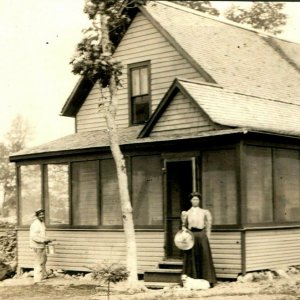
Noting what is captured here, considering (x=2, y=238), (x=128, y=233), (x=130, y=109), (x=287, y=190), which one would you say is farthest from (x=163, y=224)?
(x=2, y=238)

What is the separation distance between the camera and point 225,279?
42.6ft

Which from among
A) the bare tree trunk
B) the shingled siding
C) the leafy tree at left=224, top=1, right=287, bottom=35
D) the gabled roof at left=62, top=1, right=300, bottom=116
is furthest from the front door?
the leafy tree at left=224, top=1, right=287, bottom=35

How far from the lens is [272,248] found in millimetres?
13391

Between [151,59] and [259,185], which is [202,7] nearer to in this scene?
[151,59]

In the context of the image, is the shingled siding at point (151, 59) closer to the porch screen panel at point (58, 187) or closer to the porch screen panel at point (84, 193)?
the porch screen panel at point (84, 193)

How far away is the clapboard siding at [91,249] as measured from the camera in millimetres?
14680

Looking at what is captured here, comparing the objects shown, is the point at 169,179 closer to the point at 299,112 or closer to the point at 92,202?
the point at 92,202

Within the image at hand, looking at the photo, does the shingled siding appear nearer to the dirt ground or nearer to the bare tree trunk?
the bare tree trunk

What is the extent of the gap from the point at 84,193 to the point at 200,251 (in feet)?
15.6

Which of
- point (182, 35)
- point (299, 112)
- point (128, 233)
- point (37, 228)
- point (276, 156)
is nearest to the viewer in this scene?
point (128, 233)

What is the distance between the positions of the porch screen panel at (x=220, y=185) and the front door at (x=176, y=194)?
0.83m

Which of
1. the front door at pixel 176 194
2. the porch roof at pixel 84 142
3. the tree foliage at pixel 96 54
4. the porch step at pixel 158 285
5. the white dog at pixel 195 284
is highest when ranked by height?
the tree foliage at pixel 96 54

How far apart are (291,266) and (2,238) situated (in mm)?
9407

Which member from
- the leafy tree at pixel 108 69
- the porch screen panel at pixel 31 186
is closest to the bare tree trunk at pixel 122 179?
the leafy tree at pixel 108 69
